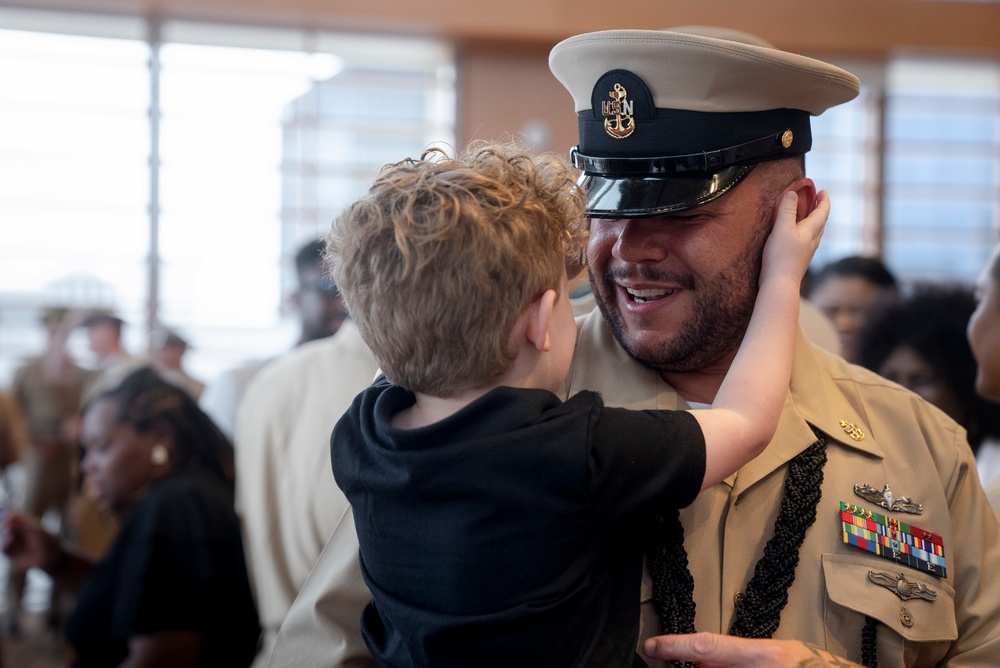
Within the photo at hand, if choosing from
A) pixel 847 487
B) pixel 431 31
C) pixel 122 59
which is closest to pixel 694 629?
pixel 847 487

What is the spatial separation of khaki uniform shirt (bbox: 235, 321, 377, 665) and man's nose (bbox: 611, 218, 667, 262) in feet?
4.19

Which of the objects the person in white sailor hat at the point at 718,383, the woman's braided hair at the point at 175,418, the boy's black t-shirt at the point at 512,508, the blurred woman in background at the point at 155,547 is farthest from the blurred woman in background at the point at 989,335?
the woman's braided hair at the point at 175,418

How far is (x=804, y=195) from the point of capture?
5.21 ft

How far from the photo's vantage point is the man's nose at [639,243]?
1.52 m

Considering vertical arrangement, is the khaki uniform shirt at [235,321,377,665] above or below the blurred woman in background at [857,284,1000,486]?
below

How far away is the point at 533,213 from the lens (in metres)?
1.19

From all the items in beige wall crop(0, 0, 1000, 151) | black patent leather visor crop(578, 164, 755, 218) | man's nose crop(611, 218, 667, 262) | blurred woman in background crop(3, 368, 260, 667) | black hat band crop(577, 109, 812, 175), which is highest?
beige wall crop(0, 0, 1000, 151)

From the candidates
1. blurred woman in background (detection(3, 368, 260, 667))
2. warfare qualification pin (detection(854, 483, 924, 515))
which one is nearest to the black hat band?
warfare qualification pin (detection(854, 483, 924, 515))

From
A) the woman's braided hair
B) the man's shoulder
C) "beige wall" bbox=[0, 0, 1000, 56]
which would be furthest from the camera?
"beige wall" bbox=[0, 0, 1000, 56]

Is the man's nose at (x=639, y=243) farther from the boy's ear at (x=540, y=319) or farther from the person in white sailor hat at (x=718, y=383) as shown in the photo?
the boy's ear at (x=540, y=319)

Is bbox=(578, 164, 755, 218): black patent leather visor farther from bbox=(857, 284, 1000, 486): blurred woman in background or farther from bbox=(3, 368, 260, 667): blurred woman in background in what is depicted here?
bbox=(3, 368, 260, 667): blurred woman in background

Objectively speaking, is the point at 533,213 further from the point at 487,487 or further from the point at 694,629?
the point at 694,629

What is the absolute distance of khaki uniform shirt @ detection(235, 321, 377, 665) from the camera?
2725 millimetres

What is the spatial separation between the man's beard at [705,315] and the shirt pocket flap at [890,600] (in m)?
0.36
